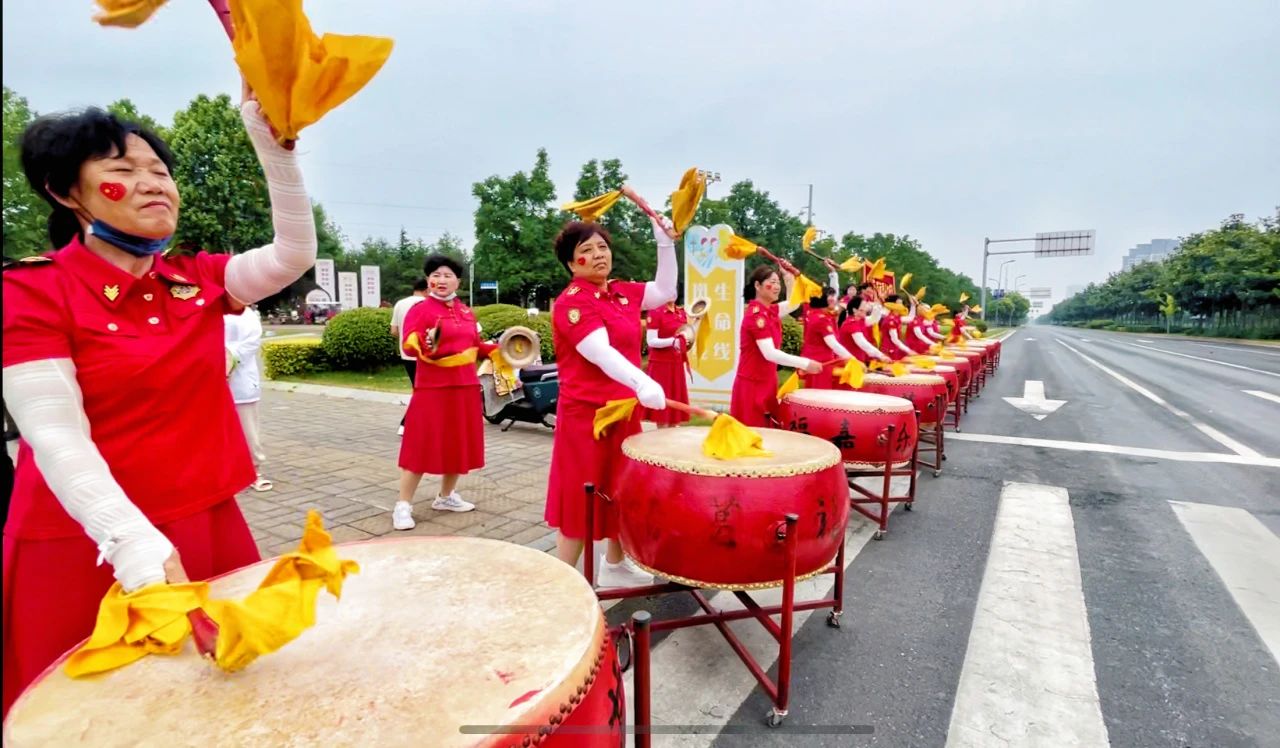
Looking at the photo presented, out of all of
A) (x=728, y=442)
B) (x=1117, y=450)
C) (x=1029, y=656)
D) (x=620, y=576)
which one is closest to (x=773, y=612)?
(x=728, y=442)

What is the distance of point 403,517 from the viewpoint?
4180mm

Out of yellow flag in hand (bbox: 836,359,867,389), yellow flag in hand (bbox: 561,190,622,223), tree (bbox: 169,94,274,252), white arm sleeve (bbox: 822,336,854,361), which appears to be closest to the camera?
yellow flag in hand (bbox: 561,190,622,223)

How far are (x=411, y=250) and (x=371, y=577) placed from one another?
60451 mm

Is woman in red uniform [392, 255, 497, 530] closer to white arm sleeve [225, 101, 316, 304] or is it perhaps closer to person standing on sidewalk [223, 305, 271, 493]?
person standing on sidewalk [223, 305, 271, 493]

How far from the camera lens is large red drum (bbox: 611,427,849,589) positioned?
231cm

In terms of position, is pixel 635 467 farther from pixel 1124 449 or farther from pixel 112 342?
pixel 1124 449

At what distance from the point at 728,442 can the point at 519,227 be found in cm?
3198

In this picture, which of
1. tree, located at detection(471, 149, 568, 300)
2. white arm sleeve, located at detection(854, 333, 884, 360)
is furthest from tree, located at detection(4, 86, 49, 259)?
tree, located at detection(471, 149, 568, 300)

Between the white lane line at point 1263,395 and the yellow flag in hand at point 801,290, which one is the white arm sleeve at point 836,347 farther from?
the white lane line at point 1263,395

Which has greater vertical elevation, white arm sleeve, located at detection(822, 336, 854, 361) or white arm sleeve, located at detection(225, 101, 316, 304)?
white arm sleeve, located at detection(225, 101, 316, 304)

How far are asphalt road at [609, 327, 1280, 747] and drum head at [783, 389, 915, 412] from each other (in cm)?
90

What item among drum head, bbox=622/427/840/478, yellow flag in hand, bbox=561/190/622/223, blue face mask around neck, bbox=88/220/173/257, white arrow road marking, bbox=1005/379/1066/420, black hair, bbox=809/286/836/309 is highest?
yellow flag in hand, bbox=561/190/622/223

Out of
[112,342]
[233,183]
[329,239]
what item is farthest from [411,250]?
[112,342]

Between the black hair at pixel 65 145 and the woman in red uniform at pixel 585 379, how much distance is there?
1.60 m
